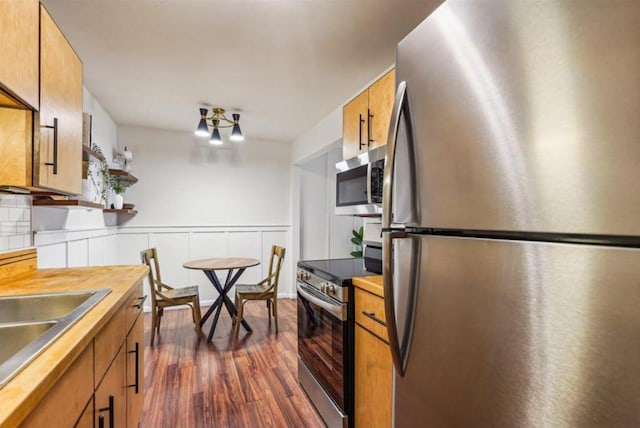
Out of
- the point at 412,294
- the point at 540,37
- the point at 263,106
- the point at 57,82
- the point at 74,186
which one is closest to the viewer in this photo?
the point at 540,37

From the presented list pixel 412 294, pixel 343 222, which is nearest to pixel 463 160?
pixel 412 294

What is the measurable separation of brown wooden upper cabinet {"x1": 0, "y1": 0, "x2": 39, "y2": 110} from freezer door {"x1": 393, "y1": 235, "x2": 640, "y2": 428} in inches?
58.6

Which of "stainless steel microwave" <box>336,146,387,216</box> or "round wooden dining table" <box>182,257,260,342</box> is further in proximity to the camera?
"round wooden dining table" <box>182,257,260,342</box>

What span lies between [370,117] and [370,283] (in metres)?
1.09

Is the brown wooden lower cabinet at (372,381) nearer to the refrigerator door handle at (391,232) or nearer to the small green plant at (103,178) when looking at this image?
the refrigerator door handle at (391,232)

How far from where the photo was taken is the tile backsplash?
1654 millimetres

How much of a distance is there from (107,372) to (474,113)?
1443 mm

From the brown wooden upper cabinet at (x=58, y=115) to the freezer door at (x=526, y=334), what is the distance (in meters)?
1.58

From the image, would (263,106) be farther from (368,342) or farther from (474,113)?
(474,113)

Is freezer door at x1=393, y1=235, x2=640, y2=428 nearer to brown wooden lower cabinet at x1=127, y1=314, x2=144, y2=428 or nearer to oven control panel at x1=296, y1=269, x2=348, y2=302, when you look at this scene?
oven control panel at x1=296, y1=269, x2=348, y2=302

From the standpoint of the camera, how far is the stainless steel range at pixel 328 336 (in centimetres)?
169

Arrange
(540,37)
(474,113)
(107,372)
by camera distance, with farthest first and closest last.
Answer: (107,372), (474,113), (540,37)

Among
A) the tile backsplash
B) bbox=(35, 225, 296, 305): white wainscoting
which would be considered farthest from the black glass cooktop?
bbox=(35, 225, 296, 305): white wainscoting

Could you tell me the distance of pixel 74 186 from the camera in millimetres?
1703
